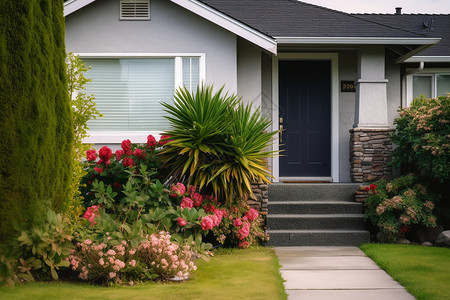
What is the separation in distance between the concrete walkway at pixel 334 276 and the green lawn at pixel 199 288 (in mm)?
221

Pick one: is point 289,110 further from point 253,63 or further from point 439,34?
point 439,34

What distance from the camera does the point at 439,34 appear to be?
11656mm

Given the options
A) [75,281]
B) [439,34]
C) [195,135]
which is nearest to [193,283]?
[75,281]

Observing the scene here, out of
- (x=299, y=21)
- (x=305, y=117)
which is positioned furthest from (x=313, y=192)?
(x=299, y=21)

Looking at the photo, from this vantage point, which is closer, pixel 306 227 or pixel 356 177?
pixel 306 227

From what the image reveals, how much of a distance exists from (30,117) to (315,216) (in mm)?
4822

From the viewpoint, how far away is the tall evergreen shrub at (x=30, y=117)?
529 centimetres

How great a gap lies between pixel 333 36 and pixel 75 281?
6029 mm

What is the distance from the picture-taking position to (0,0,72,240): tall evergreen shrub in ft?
17.3

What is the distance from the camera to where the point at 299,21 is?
1006cm

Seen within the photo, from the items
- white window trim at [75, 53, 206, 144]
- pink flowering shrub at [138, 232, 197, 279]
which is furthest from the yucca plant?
pink flowering shrub at [138, 232, 197, 279]

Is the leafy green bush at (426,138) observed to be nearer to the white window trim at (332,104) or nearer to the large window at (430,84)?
the white window trim at (332,104)

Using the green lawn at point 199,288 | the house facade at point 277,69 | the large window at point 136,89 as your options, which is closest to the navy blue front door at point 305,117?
the house facade at point 277,69

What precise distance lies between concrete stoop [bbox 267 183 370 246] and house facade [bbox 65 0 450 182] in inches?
29.5
